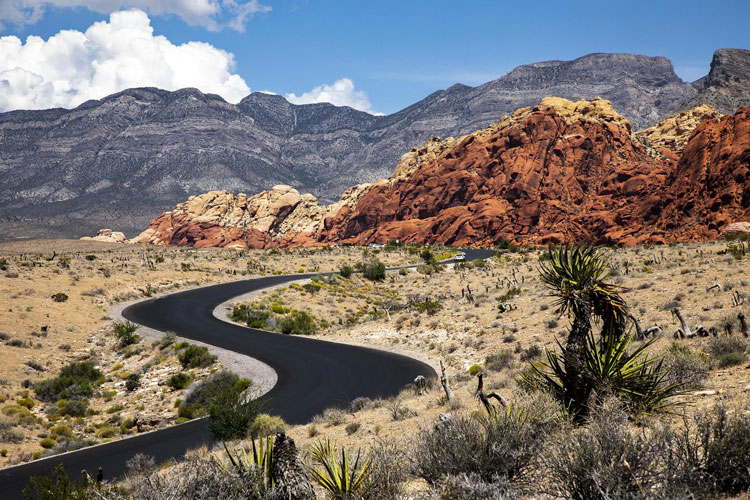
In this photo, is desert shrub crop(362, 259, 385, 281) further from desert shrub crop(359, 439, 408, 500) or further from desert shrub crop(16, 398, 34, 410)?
desert shrub crop(359, 439, 408, 500)

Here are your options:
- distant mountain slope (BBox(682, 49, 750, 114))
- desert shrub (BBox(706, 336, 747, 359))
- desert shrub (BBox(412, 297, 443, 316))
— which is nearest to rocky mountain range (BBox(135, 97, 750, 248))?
distant mountain slope (BBox(682, 49, 750, 114))

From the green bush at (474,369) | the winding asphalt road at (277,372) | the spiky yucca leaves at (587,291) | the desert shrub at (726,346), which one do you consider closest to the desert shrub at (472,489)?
the spiky yucca leaves at (587,291)

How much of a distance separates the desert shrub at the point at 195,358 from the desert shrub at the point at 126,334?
5346mm

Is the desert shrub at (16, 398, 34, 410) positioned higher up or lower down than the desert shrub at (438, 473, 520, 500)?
lower down

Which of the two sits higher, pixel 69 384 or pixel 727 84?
pixel 727 84

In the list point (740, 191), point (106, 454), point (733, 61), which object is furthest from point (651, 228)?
point (733, 61)

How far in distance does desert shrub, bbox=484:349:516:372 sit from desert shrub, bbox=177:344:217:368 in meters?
14.0

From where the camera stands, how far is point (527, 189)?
95.8 meters

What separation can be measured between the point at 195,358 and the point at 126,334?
25.3ft

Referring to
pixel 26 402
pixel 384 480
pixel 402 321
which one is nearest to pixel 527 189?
pixel 402 321

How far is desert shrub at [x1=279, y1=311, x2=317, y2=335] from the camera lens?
3335 cm

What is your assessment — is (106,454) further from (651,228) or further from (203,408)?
(651,228)

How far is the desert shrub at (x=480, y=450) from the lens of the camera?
5.70 m

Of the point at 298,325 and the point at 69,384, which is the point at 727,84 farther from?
the point at 69,384
